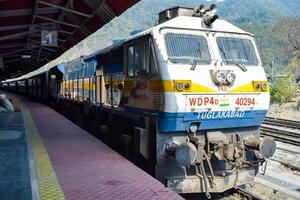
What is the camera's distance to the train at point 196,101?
694cm

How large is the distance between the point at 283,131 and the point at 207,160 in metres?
10.9

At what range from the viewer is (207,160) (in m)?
6.92

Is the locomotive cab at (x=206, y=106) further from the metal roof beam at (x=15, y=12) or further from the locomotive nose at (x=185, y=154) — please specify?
the metal roof beam at (x=15, y=12)

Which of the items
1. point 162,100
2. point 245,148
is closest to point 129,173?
point 162,100

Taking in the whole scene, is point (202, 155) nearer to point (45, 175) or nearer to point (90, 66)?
point (45, 175)

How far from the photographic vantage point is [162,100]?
6.89 meters

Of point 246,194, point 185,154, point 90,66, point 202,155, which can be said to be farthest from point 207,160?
point 90,66

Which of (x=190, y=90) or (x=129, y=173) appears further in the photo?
(x=190, y=90)

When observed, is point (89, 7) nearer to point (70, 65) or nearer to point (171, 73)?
point (70, 65)

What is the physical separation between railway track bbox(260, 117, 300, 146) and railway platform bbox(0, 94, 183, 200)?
333 inches

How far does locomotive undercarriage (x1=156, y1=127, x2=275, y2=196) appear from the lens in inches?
273

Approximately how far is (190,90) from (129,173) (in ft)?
6.05

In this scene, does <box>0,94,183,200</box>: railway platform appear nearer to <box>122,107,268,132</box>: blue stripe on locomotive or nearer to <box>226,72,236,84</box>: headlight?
<box>122,107,268,132</box>: blue stripe on locomotive

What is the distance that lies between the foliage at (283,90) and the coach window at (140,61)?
77.3 feet
